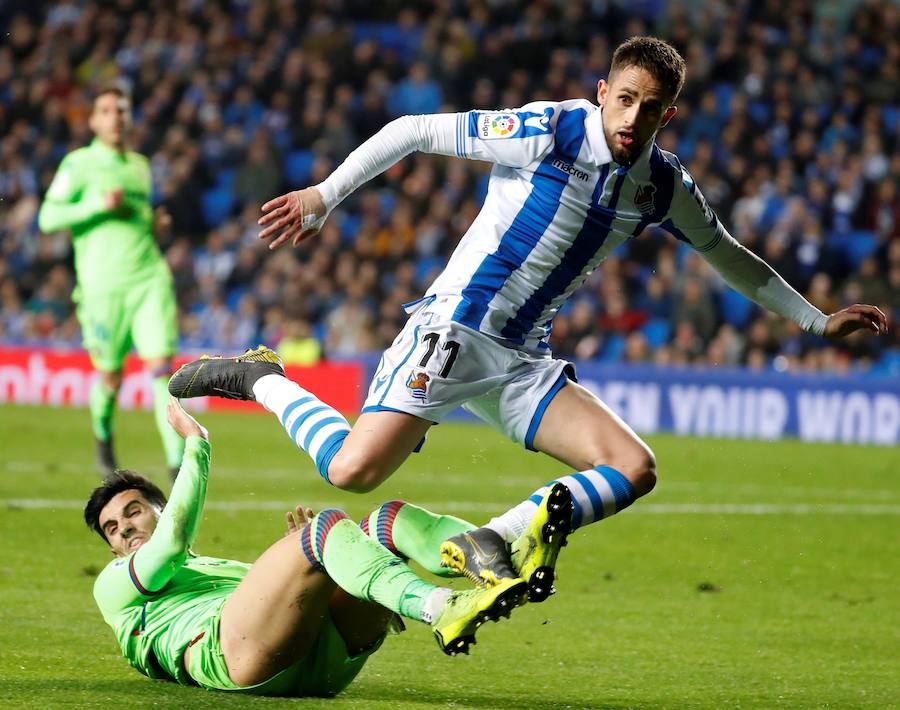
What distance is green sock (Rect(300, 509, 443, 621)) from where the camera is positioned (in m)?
4.19

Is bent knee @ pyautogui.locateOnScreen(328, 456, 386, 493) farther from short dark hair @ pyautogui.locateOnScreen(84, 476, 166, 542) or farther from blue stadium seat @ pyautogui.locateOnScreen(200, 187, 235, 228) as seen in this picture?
blue stadium seat @ pyautogui.locateOnScreen(200, 187, 235, 228)

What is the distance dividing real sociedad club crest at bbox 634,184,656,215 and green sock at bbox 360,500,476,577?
1371mm

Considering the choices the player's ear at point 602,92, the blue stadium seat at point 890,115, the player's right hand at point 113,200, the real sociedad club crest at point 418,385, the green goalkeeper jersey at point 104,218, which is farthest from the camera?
the blue stadium seat at point 890,115

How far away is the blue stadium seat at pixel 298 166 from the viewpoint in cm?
2061

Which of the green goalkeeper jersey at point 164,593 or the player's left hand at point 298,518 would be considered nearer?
the green goalkeeper jersey at point 164,593

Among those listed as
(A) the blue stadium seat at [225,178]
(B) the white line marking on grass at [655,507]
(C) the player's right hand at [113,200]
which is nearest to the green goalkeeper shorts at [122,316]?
(C) the player's right hand at [113,200]

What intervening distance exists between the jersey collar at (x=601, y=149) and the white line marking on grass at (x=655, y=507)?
15.7 ft

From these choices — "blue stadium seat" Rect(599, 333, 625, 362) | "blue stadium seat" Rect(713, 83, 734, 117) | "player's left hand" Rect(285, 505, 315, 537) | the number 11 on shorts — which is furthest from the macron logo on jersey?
"blue stadium seat" Rect(713, 83, 734, 117)

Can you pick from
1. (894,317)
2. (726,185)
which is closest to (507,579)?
(894,317)

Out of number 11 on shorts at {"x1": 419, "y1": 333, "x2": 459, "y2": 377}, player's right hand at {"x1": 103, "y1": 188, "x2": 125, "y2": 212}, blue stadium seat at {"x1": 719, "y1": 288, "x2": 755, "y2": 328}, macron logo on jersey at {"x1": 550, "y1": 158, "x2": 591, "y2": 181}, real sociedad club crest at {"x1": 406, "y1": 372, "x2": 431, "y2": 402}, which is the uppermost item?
macron logo on jersey at {"x1": 550, "y1": 158, "x2": 591, "y2": 181}

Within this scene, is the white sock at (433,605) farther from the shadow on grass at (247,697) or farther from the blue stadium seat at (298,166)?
the blue stadium seat at (298,166)

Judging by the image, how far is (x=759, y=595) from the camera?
7.43 m

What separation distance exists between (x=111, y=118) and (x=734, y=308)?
964 centimetres

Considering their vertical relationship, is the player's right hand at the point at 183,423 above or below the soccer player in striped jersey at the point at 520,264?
below
